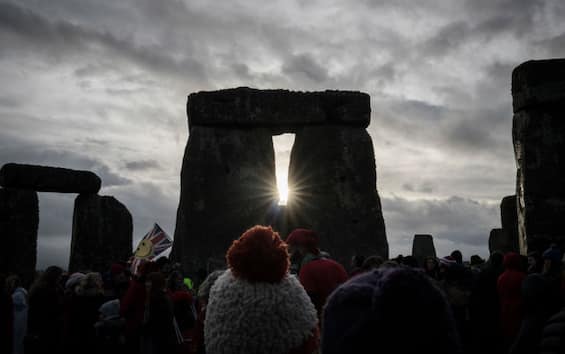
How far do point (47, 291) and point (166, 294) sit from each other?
187 cm

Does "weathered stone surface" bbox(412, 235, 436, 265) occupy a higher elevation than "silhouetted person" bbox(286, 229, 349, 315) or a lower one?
higher

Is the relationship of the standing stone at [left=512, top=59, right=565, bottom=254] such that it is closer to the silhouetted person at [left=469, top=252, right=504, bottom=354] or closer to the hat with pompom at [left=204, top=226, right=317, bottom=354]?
the silhouetted person at [left=469, top=252, right=504, bottom=354]

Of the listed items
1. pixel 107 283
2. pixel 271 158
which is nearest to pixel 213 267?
pixel 271 158

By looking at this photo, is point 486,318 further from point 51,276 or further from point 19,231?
point 19,231

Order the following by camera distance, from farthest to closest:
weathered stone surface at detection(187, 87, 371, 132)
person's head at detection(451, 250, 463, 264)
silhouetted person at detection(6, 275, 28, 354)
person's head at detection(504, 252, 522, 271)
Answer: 1. weathered stone surface at detection(187, 87, 371, 132)
2. person's head at detection(451, 250, 463, 264)
3. silhouetted person at detection(6, 275, 28, 354)
4. person's head at detection(504, 252, 522, 271)

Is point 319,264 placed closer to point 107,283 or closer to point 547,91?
point 107,283

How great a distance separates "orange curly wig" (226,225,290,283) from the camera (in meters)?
2.29

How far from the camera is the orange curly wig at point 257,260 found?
2.29 m

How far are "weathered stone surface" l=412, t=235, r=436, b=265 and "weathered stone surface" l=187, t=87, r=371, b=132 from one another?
21.2ft

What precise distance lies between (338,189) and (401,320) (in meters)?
11.1

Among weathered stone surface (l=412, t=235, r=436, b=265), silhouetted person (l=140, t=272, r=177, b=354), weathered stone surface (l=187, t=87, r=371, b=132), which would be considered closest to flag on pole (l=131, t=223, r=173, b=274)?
weathered stone surface (l=187, t=87, r=371, b=132)

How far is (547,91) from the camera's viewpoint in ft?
25.7

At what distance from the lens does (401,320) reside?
1.35 meters

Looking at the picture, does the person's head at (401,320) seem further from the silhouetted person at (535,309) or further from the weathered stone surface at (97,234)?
the weathered stone surface at (97,234)
